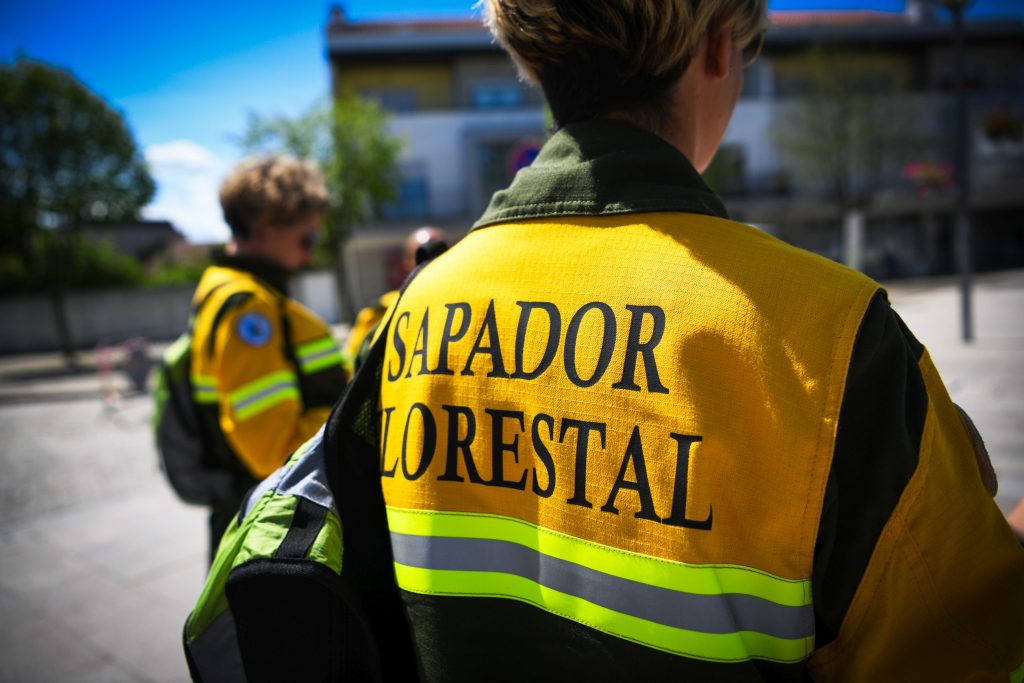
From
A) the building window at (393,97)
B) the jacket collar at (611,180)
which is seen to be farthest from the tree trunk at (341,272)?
the jacket collar at (611,180)

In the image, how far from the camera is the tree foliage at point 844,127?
24.3 m

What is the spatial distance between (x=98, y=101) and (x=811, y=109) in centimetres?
2448

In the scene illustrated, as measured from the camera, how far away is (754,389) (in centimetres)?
74

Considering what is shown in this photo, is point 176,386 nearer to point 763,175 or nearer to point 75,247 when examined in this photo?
point 75,247

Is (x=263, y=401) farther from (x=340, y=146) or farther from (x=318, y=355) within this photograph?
(x=340, y=146)

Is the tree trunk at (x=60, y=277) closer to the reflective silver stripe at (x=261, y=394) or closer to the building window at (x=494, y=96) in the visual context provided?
the building window at (x=494, y=96)

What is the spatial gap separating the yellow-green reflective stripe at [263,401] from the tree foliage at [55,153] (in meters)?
19.0

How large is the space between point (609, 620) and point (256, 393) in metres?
1.59

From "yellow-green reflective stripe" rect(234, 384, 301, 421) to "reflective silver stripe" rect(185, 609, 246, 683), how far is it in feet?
3.71

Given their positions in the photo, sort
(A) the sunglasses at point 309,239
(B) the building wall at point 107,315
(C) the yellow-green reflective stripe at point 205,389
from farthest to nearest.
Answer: (B) the building wall at point 107,315 → (A) the sunglasses at point 309,239 → (C) the yellow-green reflective stripe at point 205,389

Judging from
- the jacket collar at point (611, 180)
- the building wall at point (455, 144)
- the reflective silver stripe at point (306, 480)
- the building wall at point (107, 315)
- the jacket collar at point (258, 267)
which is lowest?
the building wall at point (107, 315)

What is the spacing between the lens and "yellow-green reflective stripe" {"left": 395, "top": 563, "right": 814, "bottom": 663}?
756mm

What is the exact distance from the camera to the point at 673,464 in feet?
2.53

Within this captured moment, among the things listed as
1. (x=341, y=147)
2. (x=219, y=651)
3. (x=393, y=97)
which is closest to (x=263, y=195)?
(x=219, y=651)
